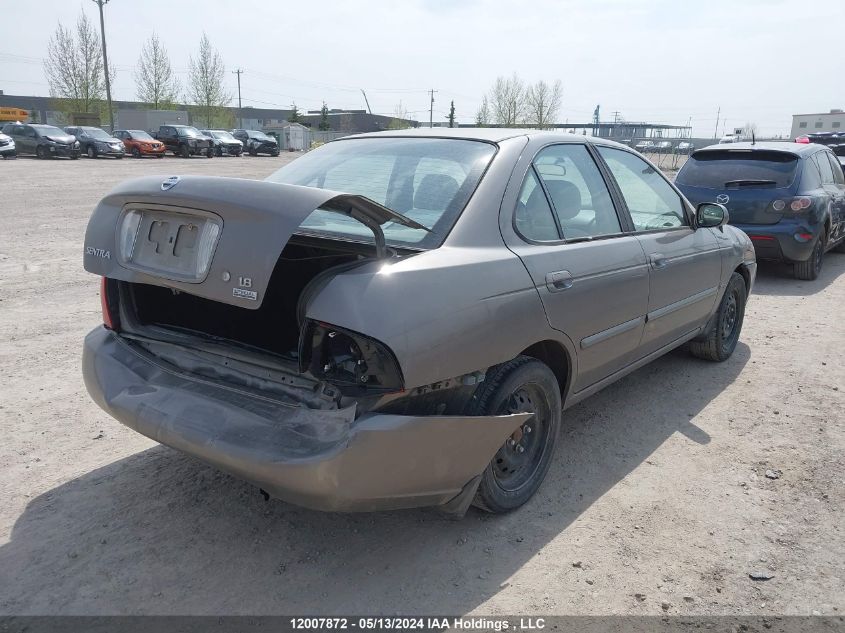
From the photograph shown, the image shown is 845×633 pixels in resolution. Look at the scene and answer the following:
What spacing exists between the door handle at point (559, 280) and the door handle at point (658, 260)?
38.2 inches

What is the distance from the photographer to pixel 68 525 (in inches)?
113

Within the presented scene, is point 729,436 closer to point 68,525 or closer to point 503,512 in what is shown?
point 503,512

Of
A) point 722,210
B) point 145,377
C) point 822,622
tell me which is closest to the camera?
point 822,622

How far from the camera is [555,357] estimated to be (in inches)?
127

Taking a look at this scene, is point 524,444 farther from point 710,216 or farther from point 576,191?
point 710,216

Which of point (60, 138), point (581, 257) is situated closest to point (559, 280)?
point (581, 257)

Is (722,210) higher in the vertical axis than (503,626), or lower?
higher

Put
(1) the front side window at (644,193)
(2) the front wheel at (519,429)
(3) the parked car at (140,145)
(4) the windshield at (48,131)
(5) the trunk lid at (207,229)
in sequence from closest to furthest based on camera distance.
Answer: (5) the trunk lid at (207,229), (2) the front wheel at (519,429), (1) the front side window at (644,193), (4) the windshield at (48,131), (3) the parked car at (140,145)

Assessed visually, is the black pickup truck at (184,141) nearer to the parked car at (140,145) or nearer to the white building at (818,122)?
the parked car at (140,145)

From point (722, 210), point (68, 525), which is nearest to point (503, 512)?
point (68, 525)

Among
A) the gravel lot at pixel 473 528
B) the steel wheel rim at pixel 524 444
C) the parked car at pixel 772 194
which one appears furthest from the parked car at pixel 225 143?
the steel wheel rim at pixel 524 444

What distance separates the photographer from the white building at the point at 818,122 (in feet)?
183

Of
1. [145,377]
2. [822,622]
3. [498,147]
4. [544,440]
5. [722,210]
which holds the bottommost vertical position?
[822,622]

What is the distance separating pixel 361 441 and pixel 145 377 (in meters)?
1.17
